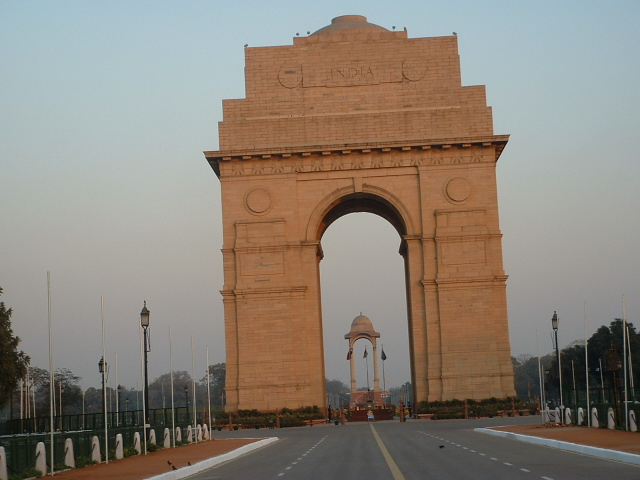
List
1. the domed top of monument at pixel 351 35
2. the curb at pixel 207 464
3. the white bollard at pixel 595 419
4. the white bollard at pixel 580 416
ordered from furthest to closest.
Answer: the domed top of monument at pixel 351 35 < the white bollard at pixel 580 416 < the white bollard at pixel 595 419 < the curb at pixel 207 464

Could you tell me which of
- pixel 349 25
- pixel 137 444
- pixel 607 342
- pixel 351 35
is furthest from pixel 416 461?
pixel 607 342

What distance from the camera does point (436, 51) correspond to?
56.3 metres

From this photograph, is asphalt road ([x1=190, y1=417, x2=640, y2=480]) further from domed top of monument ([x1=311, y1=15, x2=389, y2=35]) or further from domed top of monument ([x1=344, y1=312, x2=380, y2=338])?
domed top of monument ([x1=344, y1=312, x2=380, y2=338])

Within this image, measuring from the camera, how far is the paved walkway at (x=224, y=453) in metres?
23.0

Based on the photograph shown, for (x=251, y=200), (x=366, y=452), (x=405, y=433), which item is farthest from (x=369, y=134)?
(x=366, y=452)

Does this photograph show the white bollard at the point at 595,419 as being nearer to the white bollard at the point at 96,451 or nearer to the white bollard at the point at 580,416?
the white bollard at the point at 580,416

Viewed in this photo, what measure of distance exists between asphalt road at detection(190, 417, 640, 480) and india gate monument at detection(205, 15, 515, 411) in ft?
47.3

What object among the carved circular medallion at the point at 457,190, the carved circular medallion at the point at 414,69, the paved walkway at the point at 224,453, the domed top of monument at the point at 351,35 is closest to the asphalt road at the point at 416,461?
the paved walkway at the point at 224,453

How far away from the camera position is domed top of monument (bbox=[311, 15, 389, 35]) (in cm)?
5772

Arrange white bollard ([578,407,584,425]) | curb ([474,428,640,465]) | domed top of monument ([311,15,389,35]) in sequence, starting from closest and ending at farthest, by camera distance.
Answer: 1. curb ([474,428,640,465])
2. white bollard ([578,407,584,425])
3. domed top of monument ([311,15,389,35])

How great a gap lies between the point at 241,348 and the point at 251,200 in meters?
7.88

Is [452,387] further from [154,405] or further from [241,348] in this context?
[154,405]

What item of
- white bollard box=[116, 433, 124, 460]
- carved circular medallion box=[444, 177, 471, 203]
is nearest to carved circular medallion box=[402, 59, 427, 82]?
carved circular medallion box=[444, 177, 471, 203]

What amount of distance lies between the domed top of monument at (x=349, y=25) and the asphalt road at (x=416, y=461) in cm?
2671
